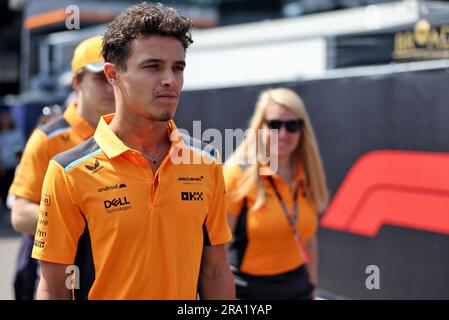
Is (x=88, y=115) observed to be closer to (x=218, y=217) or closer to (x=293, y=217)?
(x=293, y=217)

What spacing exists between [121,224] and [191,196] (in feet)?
0.86

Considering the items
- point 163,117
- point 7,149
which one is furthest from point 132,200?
point 7,149

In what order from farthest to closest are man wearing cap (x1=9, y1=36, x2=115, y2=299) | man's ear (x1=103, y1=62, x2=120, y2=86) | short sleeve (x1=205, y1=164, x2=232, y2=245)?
man wearing cap (x1=9, y1=36, x2=115, y2=299) < short sleeve (x1=205, y1=164, x2=232, y2=245) < man's ear (x1=103, y1=62, x2=120, y2=86)

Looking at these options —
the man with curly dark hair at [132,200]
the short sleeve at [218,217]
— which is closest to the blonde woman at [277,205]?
the short sleeve at [218,217]

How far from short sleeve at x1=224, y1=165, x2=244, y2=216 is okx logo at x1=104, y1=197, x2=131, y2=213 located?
1660 mm

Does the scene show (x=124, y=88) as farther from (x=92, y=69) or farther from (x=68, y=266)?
(x=92, y=69)

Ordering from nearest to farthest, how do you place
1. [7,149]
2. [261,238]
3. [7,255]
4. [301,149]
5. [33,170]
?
[33,170] → [261,238] → [301,149] → [7,255] → [7,149]

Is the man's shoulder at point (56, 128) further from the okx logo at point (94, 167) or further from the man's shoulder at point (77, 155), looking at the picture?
the okx logo at point (94, 167)

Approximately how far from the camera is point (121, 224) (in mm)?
2291

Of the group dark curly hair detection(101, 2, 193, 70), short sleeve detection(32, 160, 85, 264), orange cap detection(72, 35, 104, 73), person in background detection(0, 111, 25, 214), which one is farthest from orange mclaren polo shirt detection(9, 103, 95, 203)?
person in background detection(0, 111, 25, 214)

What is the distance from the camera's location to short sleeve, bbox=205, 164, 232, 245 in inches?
99.9

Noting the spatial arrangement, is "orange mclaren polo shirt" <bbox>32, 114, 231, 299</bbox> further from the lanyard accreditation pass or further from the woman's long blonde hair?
the woman's long blonde hair

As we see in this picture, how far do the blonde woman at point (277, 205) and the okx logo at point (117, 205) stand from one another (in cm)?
171
